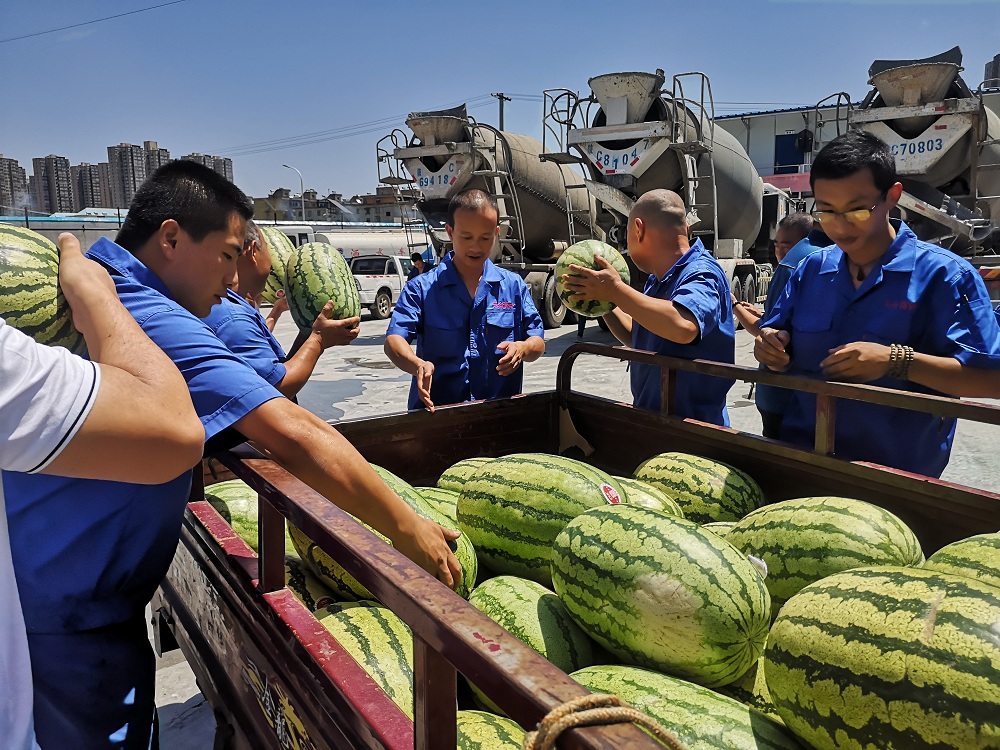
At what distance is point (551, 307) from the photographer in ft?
48.7

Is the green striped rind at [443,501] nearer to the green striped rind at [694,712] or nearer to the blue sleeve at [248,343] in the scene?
the blue sleeve at [248,343]

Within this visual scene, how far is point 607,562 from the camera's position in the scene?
1.80 metres

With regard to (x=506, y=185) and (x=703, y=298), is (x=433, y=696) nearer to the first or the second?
(x=703, y=298)

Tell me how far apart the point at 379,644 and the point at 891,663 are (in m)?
1.14

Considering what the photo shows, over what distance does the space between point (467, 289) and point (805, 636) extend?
2797 mm

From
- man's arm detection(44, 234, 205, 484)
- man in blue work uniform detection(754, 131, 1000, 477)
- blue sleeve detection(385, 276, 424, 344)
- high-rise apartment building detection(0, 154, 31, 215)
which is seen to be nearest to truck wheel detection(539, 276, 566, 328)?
blue sleeve detection(385, 276, 424, 344)

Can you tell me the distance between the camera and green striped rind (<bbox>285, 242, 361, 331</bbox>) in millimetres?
4008

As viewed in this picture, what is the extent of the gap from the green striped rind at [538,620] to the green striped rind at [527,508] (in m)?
0.17

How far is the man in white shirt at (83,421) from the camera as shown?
100cm

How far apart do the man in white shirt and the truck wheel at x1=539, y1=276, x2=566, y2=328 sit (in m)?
12.6

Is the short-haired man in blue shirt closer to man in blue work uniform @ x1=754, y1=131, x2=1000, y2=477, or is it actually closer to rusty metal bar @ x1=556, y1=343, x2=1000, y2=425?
rusty metal bar @ x1=556, y1=343, x2=1000, y2=425

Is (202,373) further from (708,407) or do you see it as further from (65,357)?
(708,407)

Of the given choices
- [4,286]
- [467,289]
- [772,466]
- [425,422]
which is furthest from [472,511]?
[467,289]

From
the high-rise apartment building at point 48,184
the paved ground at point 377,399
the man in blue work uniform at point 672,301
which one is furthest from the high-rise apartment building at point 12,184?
the man in blue work uniform at point 672,301
